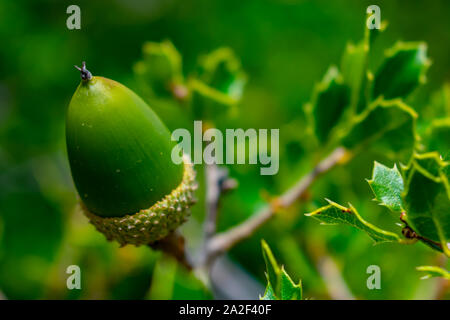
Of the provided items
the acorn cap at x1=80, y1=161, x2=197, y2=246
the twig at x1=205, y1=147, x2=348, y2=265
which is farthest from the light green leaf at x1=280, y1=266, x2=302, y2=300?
the twig at x1=205, y1=147, x2=348, y2=265

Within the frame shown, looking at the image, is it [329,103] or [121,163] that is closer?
[121,163]

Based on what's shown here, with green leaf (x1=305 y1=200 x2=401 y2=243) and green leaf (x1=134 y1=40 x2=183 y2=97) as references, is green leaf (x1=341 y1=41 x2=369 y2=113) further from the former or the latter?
green leaf (x1=134 y1=40 x2=183 y2=97)

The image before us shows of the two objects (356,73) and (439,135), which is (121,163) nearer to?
(356,73)

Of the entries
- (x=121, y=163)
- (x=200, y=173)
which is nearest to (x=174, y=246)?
(x=121, y=163)

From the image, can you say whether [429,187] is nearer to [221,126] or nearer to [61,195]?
[221,126]
